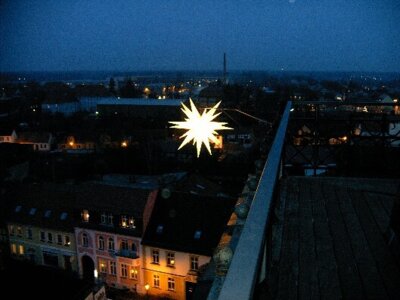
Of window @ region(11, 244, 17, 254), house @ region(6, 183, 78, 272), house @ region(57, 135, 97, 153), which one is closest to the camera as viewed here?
house @ region(6, 183, 78, 272)

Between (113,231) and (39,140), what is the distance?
3306cm

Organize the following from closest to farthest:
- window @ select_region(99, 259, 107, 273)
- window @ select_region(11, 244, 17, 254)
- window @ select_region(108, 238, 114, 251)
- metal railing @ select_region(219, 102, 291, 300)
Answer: metal railing @ select_region(219, 102, 291, 300) → window @ select_region(108, 238, 114, 251) → window @ select_region(99, 259, 107, 273) → window @ select_region(11, 244, 17, 254)

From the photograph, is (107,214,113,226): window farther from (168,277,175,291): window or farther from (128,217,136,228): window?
(168,277,175,291): window

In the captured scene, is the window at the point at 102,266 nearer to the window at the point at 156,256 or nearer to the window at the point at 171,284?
the window at the point at 156,256

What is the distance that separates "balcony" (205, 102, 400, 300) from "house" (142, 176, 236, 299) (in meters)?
15.4

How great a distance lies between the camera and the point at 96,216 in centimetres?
2175

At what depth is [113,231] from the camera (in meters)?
21.3

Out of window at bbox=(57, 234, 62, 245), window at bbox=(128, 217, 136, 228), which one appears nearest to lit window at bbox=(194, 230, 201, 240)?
window at bbox=(128, 217, 136, 228)

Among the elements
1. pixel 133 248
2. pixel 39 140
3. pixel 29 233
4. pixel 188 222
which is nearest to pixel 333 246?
pixel 188 222

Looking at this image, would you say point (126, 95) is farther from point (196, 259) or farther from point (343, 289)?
point (343, 289)

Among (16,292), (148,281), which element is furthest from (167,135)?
(16,292)

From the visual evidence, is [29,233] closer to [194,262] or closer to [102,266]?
[102,266]

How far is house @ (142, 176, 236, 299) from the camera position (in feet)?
64.6

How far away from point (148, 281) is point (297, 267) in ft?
63.8
